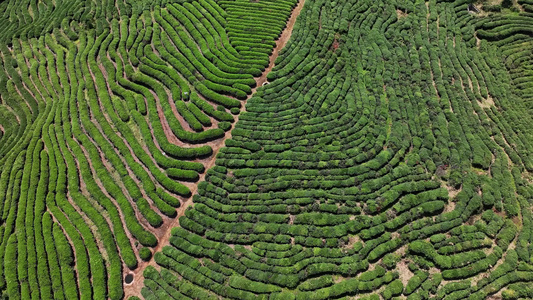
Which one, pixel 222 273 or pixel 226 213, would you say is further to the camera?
pixel 226 213

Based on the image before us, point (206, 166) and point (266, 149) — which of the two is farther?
point (266, 149)

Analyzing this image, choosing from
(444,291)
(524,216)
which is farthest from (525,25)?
(444,291)

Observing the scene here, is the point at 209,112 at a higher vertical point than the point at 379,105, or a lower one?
lower

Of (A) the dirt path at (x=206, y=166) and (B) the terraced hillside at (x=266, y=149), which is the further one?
(A) the dirt path at (x=206, y=166)

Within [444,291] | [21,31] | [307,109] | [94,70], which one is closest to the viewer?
[444,291]

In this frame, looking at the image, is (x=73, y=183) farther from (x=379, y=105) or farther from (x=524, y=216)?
(x=524, y=216)

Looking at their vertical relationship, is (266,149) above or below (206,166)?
above

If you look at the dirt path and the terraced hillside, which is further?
the dirt path

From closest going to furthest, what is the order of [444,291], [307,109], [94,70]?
1. [444,291]
2. [307,109]
3. [94,70]
